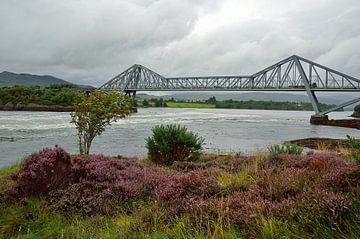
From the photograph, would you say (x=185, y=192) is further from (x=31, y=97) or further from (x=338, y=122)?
(x=31, y=97)

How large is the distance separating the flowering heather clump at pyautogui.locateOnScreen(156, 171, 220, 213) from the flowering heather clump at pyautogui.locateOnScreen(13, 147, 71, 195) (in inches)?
87.4

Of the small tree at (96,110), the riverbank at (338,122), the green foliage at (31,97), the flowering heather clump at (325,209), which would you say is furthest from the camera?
the green foliage at (31,97)

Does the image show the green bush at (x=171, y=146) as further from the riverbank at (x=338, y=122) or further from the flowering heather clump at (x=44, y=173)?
the riverbank at (x=338, y=122)

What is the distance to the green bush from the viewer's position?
1433 cm

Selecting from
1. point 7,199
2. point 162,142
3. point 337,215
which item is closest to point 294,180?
point 337,215

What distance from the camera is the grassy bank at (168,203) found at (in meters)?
4.34

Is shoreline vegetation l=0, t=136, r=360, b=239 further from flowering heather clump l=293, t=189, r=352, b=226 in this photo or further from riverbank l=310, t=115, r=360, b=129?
riverbank l=310, t=115, r=360, b=129

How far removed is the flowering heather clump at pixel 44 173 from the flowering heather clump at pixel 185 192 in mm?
2219

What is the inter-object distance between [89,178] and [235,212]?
13.3ft

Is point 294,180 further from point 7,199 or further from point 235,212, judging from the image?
point 7,199

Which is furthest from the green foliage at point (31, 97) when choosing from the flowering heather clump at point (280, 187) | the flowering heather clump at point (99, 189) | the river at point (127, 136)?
the flowering heather clump at point (280, 187)

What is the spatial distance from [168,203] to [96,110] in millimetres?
11684

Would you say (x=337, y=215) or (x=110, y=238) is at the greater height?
(x=337, y=215)

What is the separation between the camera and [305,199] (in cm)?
480
